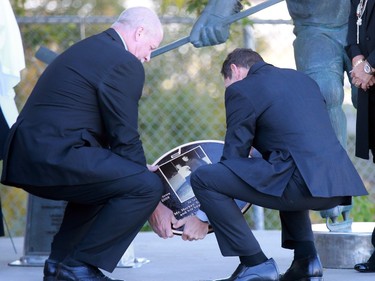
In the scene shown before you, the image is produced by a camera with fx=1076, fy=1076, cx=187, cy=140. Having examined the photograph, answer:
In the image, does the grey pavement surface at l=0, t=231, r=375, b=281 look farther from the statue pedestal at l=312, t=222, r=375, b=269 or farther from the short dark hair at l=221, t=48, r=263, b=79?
Result: the short dark hair at l=221, t=48, r=263, b=79

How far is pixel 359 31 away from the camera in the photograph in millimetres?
5766

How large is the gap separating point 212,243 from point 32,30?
2.83 m

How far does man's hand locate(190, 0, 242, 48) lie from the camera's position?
610 cm

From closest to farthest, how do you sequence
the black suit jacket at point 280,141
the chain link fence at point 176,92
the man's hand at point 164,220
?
the black suit jacket at point 280,141, the man's hand at point 164,220, the chain link fence at point 176,92

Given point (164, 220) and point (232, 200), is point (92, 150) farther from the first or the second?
point (232, 200)

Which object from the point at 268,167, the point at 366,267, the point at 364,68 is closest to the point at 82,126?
the point at 268,167

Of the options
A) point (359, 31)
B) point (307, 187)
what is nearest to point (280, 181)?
point (307, 187)

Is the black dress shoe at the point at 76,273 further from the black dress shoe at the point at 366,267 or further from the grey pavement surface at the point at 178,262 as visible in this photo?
the black dress shoe at the point at 366,267

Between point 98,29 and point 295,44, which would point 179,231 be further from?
point 98,29

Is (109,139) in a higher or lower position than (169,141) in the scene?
higher

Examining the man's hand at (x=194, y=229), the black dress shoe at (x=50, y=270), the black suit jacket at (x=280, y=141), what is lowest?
the black dress shoe at (x=50, y=270)

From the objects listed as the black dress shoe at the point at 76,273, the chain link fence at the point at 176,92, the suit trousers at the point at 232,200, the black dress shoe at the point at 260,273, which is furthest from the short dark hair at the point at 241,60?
the chain link fence at the point at 176,92

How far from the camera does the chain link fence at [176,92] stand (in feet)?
30.3

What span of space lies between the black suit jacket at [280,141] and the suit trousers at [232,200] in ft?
0.20
